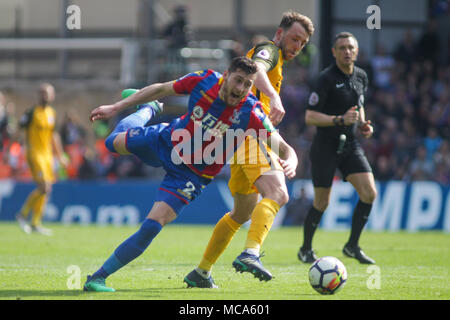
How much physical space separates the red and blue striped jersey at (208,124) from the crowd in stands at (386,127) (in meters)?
11.3

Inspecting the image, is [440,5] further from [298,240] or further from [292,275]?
[292,275]

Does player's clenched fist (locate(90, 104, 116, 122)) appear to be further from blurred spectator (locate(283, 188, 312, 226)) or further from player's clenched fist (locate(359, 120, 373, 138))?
blurred spectator (locate(283, 188, 312, 226))

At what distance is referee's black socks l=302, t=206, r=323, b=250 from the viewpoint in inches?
388

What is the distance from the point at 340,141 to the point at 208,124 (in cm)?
332

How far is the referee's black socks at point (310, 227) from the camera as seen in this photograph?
984 centimetres

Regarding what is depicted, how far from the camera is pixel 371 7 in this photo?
23281 millimetres

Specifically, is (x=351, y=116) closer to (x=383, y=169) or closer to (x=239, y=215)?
(x=239, y=215)

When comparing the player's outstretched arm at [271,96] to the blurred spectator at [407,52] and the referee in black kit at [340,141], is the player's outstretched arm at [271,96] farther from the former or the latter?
the blurred spectator at [407,52]

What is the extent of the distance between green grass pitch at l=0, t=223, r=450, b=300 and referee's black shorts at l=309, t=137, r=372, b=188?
43.5 inches

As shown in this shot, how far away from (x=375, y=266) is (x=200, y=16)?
58.1ft

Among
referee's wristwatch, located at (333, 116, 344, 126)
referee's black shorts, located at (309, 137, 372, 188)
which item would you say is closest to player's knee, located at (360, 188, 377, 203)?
referee's black shorts, located at (309, 137, 372, 188)

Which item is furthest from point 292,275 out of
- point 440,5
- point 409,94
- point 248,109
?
point 440,5

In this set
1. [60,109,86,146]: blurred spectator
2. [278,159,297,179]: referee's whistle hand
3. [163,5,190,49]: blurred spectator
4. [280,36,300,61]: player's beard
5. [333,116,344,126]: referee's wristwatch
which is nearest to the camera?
[278,159,297,179]: referee's whistle hand
